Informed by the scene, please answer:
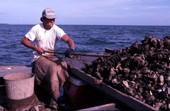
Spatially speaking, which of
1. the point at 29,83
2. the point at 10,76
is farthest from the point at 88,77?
the point at 10,76

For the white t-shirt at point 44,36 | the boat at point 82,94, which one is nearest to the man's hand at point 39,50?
the white t-shirt at point 44,36

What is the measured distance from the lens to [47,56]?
243 inches

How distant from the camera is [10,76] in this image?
17.1 ft

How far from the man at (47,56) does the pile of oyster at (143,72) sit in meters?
0.84

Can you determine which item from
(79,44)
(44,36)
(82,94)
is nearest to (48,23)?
(44,36)

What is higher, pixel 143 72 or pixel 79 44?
pixel 143 72

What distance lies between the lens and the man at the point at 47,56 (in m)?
5.15

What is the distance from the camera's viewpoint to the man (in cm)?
515

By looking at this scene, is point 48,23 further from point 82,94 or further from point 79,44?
point 79,44

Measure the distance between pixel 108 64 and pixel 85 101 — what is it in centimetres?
114

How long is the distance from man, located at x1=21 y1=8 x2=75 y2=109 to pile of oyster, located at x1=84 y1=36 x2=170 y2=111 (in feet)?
2.75

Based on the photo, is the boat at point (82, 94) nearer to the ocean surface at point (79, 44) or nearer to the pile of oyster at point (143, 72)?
the pile of oyster at point (143, 72)

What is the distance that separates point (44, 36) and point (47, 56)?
65cm

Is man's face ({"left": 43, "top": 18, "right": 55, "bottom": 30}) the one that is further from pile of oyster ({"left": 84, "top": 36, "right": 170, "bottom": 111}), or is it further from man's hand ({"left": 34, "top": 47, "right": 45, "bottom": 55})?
pile of oyster ({"left": 84, "top": 36, "right": 170, "bottom": 111})
